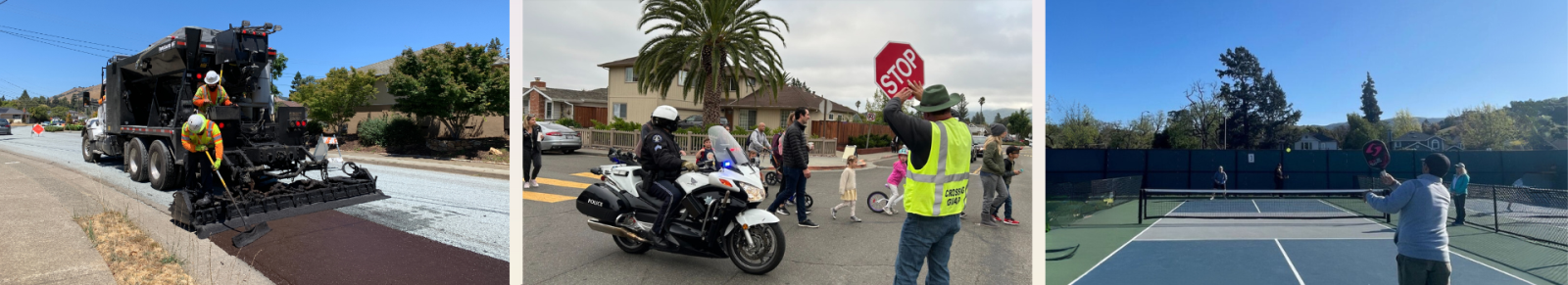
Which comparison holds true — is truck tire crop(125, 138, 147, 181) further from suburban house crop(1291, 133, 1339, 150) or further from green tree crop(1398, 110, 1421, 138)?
green tree crop(1398, 110, 1421, 138)

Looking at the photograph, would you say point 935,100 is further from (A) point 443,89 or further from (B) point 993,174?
(A) point 443,89

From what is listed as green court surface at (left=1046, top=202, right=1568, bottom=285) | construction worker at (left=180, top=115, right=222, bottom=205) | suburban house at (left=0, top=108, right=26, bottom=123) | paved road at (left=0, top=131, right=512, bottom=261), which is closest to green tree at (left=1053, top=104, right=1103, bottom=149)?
green court surface at (left=1046, top=202, right=1568, bottom=285)

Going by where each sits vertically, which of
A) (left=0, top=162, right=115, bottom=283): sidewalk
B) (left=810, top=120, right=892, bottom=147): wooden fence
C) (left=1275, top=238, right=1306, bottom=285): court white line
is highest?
(left=810, top=120, right=892, bottom=147): wooden fence

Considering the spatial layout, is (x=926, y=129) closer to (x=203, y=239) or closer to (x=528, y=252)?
(x=528, y=252)

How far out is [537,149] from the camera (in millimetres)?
7809

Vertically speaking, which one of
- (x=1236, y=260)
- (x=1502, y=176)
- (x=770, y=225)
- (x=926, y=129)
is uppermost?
(x=926, y=129)

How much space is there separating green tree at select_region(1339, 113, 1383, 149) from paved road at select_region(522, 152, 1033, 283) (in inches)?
76.8

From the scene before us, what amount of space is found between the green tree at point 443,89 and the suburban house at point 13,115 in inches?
232

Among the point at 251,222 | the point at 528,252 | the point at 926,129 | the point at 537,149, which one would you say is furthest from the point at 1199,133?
the point at 251,222

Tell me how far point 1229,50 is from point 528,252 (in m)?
5.07

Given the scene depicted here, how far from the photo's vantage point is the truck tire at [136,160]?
8141mm

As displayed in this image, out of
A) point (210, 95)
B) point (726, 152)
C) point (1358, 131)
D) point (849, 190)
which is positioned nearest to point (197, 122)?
point (210, 95)

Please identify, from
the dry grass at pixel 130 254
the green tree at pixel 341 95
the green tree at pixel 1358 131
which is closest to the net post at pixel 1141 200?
the green tree at pixel 1358 131

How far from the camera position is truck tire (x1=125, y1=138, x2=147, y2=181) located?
814 cm
